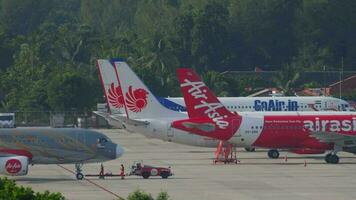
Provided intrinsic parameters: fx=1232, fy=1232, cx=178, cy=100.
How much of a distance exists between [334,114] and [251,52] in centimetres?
10870


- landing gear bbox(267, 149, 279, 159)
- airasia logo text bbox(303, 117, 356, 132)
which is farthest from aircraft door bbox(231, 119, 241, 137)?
landing gear bbox(267, 149, 279, 159)

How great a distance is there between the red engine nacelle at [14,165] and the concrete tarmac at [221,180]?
843mm

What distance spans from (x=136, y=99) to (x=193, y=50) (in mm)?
87145

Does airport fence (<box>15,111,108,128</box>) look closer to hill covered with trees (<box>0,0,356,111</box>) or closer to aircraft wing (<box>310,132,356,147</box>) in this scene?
hill covered with trees (<box>0,0,356,111</box>)

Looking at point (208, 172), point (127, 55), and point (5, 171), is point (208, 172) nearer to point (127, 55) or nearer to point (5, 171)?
point (5, 171)

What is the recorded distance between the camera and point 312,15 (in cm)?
18888

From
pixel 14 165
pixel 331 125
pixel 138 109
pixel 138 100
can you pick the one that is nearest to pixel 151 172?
pixel 14 165

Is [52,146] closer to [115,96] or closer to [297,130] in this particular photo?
[297,130]

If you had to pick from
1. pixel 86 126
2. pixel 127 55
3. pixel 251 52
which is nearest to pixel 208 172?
pixel 86 126

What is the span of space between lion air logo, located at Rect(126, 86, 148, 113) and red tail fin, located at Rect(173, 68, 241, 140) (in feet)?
26.2

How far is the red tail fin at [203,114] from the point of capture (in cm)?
8162

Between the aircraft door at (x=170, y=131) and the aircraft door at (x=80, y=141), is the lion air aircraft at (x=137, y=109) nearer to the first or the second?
the aircraft door at (x=170, y=131)

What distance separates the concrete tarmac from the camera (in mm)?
63750

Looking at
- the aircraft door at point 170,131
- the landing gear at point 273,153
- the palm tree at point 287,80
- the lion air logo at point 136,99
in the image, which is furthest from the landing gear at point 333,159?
the palm tree at point 287,80
